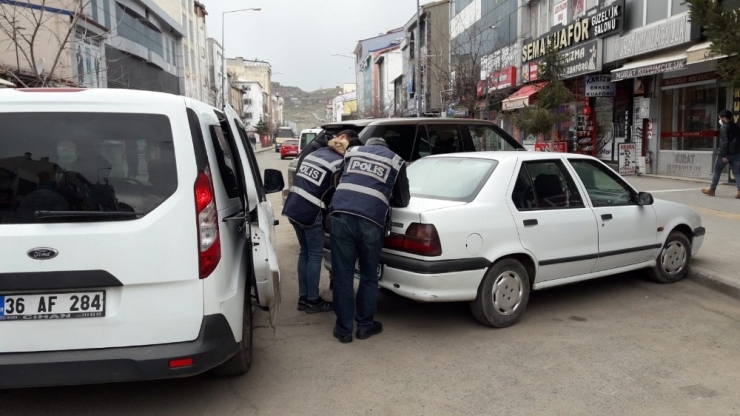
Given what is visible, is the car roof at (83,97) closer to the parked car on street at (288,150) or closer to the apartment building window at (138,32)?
the apartment building window at (138,32)

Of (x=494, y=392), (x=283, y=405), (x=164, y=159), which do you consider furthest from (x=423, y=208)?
(x=164, y=159)

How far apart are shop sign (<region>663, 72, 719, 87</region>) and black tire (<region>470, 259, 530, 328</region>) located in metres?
12.1

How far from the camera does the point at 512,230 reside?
190 inches

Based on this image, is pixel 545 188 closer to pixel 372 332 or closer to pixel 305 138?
pixel 372 332

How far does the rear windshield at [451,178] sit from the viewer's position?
197 inches

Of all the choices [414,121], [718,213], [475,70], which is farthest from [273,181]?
[475,70]

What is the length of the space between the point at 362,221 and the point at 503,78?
74.1 ft

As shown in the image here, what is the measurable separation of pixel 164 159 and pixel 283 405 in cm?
164

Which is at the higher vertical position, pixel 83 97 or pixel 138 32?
pixel 138 32

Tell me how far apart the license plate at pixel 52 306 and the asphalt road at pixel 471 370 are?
870 millimetres

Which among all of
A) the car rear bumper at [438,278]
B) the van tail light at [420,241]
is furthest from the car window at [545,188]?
the van tail light at [420,241]

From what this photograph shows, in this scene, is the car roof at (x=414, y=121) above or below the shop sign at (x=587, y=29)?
below

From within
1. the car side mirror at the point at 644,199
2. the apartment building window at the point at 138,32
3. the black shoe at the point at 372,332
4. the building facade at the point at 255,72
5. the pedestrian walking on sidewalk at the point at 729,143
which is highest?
the building facade at the point at 255,72

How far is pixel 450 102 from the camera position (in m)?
26.9
